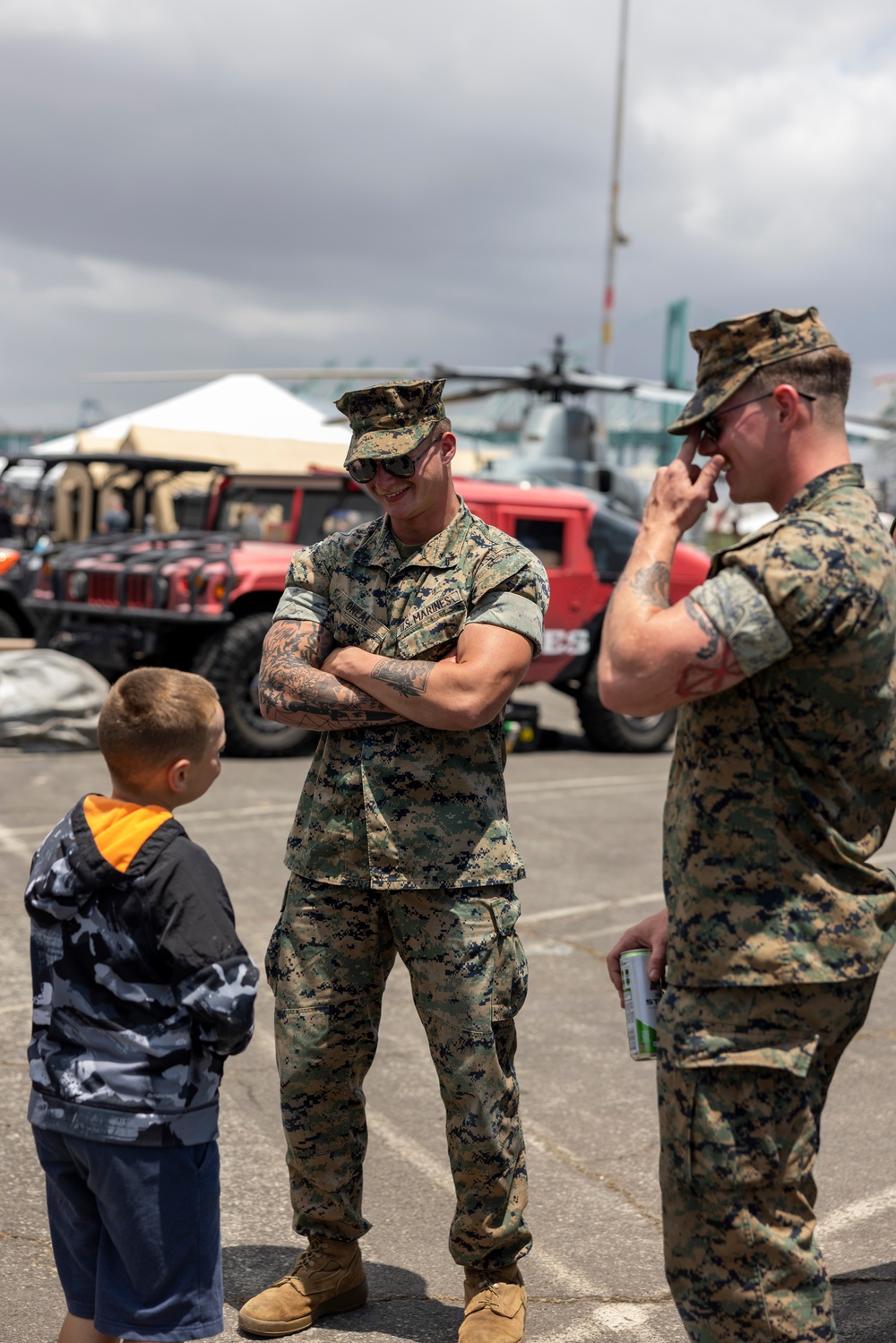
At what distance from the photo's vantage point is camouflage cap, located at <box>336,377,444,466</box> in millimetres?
2539

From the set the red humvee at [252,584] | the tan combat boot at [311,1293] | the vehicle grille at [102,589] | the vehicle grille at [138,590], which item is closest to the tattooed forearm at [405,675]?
the tan combat boot at [311,1293]

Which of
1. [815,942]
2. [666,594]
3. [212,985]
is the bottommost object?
[212,985]

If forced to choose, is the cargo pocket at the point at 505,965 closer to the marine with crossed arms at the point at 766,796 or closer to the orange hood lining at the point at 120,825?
the marine with crossed arms at the point at 766,796

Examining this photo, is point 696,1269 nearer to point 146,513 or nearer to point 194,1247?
point 194,1247

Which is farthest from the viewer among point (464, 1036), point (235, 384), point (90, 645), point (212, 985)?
point (235, 384)

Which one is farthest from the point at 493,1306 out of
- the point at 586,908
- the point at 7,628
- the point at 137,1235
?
the point at 7,628

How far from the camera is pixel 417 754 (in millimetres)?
2561

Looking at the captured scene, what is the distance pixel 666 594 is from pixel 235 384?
2086cm

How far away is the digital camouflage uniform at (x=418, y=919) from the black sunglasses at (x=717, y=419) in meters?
0.70

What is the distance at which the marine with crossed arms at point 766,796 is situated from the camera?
1820mm

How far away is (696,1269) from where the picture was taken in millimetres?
1891

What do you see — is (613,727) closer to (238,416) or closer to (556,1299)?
(556,1299)

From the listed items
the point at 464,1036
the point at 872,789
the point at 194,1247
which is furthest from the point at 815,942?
the point at 194,1247

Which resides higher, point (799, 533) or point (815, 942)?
point (799, 533)
